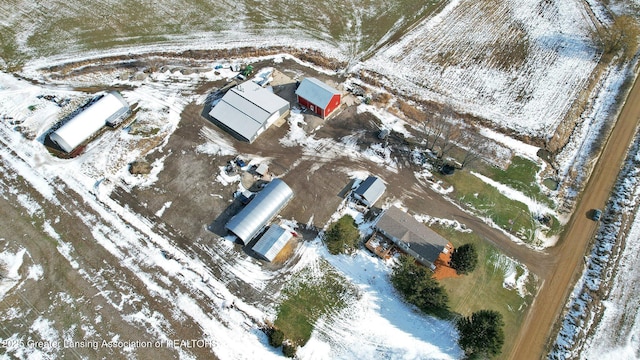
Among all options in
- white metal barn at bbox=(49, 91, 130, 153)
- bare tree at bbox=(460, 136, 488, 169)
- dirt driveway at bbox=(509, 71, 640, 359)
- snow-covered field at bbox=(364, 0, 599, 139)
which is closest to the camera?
dirt driveway at bbox=(509, 71, 640, 359)

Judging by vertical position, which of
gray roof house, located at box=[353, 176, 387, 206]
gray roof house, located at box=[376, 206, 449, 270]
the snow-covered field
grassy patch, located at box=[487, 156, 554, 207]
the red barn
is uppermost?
the snow-covered field

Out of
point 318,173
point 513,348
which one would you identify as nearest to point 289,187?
point 318,173

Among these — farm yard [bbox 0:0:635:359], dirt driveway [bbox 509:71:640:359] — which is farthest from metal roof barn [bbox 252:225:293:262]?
dirt driveway [bbox 509:71:640:359]

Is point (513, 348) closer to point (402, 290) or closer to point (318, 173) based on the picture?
point (402, 290)

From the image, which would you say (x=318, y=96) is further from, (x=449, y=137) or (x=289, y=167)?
(x=449, y=137)

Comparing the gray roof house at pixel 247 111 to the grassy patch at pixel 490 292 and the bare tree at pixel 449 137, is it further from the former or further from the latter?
the grassy patch at pixel 490 292

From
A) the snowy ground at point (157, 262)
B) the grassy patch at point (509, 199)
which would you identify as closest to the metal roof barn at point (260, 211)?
the snowy ground at point (157, 262)

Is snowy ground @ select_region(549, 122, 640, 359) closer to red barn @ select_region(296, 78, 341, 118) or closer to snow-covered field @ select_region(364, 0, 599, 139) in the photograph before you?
snow-covered field @ select_region(364, 0, 599, 139)
